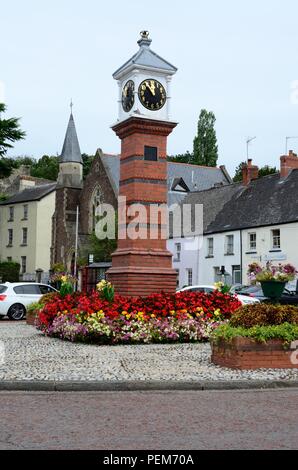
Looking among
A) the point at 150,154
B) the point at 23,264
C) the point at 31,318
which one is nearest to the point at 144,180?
the point at 150,154

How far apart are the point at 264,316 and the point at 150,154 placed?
27.3 feet

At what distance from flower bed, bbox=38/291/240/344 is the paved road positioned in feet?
18.9

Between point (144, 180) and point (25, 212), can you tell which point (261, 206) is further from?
point (25, 212)

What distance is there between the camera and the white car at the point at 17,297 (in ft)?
82.7

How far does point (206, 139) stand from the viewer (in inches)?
3204

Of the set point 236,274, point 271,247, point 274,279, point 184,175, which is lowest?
point 274,279

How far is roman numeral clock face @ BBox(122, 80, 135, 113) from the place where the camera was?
18.5m

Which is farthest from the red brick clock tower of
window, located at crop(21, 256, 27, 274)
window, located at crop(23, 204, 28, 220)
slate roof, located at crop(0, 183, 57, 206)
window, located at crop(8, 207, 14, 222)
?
window, located at crop(8, 207, 14, 222)

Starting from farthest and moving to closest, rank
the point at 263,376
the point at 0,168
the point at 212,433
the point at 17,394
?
Result: the point at 0,168 → the point at 263,376 → the point at 17,394 → the point at 212,433

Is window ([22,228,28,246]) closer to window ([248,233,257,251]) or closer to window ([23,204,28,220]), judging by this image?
window ([23,204,28,220])
